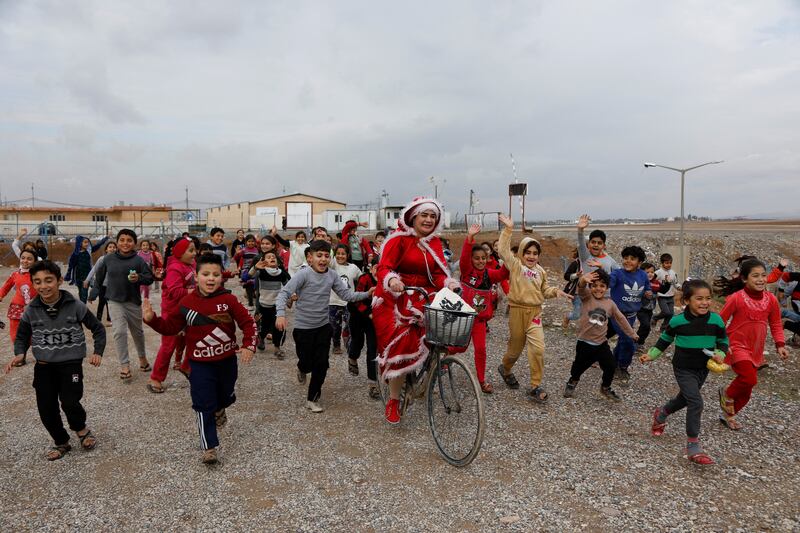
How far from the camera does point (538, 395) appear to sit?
18.2 feet

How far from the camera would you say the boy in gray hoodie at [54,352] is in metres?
4.18

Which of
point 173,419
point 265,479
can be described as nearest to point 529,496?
point 265,479

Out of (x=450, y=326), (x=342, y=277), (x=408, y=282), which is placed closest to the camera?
(x=450, y=326)

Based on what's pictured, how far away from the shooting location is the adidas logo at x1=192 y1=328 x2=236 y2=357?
161 inches

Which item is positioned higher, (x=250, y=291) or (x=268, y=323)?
(x=250, y=291)

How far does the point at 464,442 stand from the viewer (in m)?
4.01

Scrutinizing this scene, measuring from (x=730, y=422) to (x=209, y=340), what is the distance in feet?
17.2

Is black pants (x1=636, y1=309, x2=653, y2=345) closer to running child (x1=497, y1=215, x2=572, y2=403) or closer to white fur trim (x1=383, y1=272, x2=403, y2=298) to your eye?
running child (x1=497, y1=215, x2=572, y2=403)

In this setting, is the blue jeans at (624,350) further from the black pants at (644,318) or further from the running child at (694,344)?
the running child at (694,344)

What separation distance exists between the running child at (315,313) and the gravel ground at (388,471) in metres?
0.45

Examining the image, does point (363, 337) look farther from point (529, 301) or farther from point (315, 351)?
point (529, 301)

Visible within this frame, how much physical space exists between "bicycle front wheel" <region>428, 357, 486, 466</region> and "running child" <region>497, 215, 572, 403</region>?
174 cm

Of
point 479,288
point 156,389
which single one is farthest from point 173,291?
point 479,288

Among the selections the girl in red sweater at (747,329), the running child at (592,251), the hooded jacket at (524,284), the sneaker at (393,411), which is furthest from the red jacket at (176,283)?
the girl in red sweater at (747,329)
